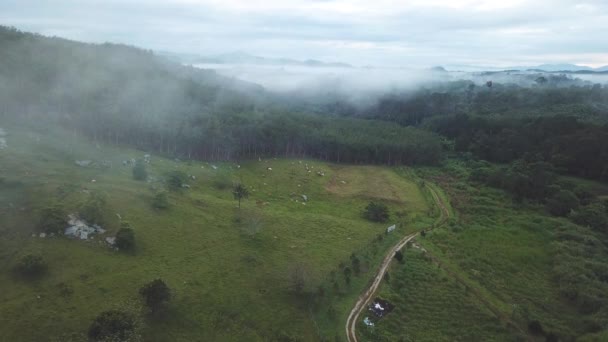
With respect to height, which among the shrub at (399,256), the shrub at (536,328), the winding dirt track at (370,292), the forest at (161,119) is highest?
the forest at (161,119)

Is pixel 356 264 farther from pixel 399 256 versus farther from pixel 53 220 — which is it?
pixel 53 220

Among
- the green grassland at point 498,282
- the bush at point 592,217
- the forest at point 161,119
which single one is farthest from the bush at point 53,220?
the bush at point 592,217

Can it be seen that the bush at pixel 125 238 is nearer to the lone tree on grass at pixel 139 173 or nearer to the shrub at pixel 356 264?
the lone tree on grass at pixel 139 173

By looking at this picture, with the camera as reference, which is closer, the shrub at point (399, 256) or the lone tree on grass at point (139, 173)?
the shrub at point (399, 256)

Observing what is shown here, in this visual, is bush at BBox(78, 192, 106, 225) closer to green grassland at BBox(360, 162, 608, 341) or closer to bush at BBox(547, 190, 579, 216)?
green grassland at BBox(360, 162, 608, 341)

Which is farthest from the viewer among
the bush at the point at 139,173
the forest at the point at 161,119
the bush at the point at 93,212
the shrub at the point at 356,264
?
the forest at the point at 161,119

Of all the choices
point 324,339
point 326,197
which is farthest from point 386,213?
point 324,339
